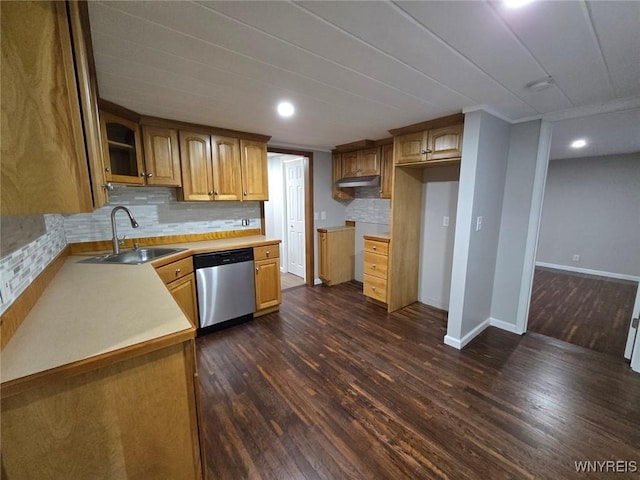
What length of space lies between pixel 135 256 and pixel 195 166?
1.03m

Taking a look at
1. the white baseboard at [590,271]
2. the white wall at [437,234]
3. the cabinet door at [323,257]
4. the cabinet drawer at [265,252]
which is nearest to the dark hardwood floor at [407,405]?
the white wall at [437,234]

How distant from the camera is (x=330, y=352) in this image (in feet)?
7.95

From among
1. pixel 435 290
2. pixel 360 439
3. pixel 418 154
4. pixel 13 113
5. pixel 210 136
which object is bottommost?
pixel 360 439

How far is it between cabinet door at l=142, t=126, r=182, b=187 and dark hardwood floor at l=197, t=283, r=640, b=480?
1622 mm

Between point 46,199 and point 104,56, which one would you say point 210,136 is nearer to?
point 104,56

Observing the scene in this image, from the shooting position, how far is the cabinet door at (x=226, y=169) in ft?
9.23

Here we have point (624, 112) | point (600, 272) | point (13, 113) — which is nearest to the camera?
point (13, 113)

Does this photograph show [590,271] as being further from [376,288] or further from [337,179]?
[337,179]

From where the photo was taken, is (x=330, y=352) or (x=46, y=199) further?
(x=330, y=352)

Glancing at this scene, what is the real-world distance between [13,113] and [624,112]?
11.8ft

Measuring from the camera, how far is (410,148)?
273cm

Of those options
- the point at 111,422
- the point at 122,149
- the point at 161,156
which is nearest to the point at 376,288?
the point at 161,156

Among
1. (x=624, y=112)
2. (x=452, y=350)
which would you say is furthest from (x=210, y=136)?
(x=624, y=112)

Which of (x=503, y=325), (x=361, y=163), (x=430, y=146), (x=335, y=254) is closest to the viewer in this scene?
(x=430, y=146)
